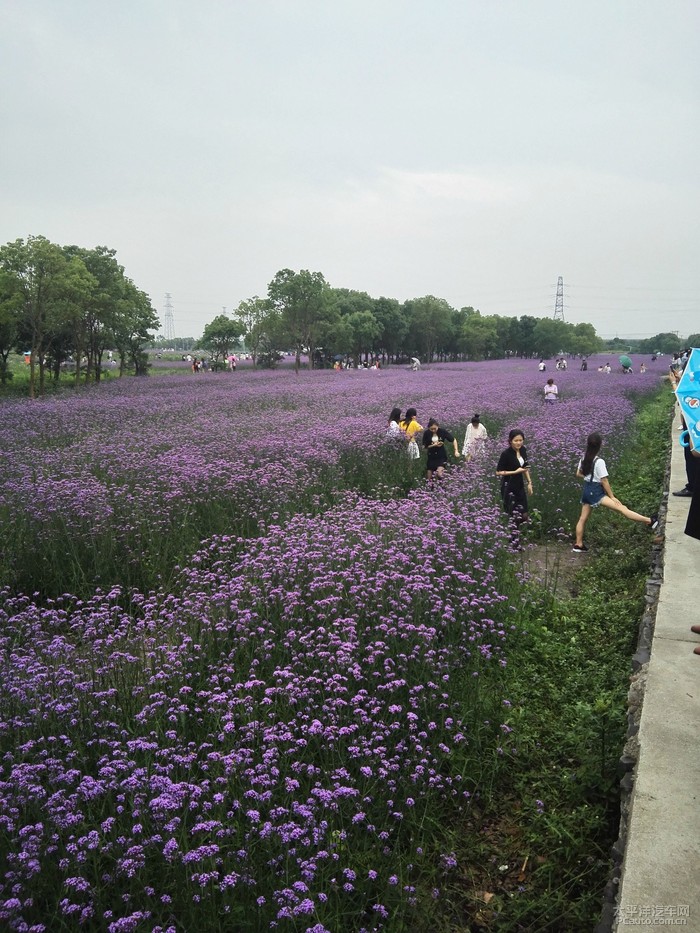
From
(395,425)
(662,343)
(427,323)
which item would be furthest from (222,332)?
(662,343)

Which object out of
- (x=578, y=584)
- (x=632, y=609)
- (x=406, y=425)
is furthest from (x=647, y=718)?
(x=406, y=425)

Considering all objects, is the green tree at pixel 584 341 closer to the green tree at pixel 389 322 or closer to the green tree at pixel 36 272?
the green tree at pixel 389 322

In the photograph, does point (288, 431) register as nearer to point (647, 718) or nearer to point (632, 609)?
point (632, 609)

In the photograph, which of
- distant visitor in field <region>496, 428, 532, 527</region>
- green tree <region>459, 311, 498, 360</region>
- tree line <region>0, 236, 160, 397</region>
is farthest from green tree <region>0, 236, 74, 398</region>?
green tree <region>459, 311, 498, 360</region>

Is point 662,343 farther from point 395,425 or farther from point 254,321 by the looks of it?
point 395,425

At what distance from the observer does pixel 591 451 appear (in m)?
7.27

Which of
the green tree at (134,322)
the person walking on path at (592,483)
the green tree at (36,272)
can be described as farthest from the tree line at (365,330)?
the person walking on path at (592,483)

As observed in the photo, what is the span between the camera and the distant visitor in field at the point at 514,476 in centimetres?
749

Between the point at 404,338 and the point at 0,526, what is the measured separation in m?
69.5

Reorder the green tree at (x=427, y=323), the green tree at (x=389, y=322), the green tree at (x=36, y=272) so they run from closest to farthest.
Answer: the green tree at (x=36, y=272) → the green tree at (x=389, y=322) → the green tree at (x=427, y=323)

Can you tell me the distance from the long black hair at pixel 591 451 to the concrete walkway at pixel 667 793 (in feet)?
9.12

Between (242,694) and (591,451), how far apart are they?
17.6 feet

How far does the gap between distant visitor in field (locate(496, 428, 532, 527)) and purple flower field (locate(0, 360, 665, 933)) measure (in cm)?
33

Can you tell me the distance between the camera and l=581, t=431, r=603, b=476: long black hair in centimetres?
715
